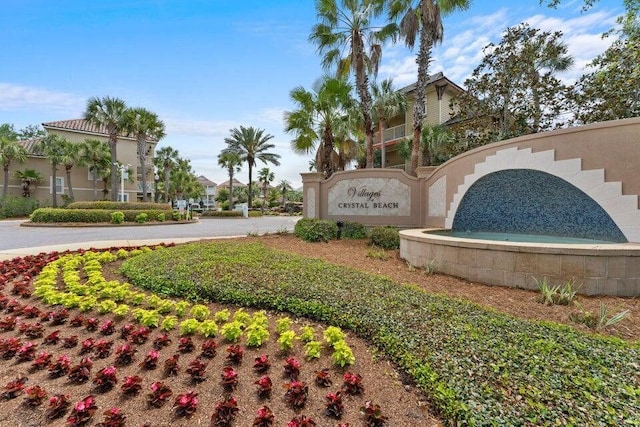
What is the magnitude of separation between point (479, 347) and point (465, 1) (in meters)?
14.3

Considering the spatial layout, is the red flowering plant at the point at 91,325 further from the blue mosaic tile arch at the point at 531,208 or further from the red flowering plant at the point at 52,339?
the blue mosaic tile arch at the point at 531,208

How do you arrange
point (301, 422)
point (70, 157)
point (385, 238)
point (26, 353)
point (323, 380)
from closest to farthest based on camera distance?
1. point (301, 422)
2. point (323, 380)
3. point (26, 353)
4. point (385, 238)
5. point (70, 157)

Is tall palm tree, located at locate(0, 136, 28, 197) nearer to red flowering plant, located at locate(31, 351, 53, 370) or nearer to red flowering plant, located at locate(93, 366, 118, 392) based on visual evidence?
red flowering plant, located at locate(31, 351, 53, 370)

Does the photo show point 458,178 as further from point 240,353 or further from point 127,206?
point 127,206

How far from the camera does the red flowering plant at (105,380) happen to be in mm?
2760

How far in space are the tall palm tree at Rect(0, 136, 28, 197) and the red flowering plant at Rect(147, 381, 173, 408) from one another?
40.2 meters

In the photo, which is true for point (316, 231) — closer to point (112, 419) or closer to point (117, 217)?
point (112, 419)

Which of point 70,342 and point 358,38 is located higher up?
point 358,38

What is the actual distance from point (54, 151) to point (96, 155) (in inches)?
139

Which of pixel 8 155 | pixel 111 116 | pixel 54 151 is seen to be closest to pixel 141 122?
pixel 111 116

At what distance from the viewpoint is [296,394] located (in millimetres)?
2584

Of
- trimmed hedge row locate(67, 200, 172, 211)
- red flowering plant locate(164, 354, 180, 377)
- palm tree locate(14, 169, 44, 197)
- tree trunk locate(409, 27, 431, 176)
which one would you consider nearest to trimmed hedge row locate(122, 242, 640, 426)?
red flowering plant locate(164, 354, 180, 377)

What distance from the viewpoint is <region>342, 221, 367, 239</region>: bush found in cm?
1148

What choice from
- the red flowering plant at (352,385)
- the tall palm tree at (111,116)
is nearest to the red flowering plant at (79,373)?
the red flowering plant at (352,385)
